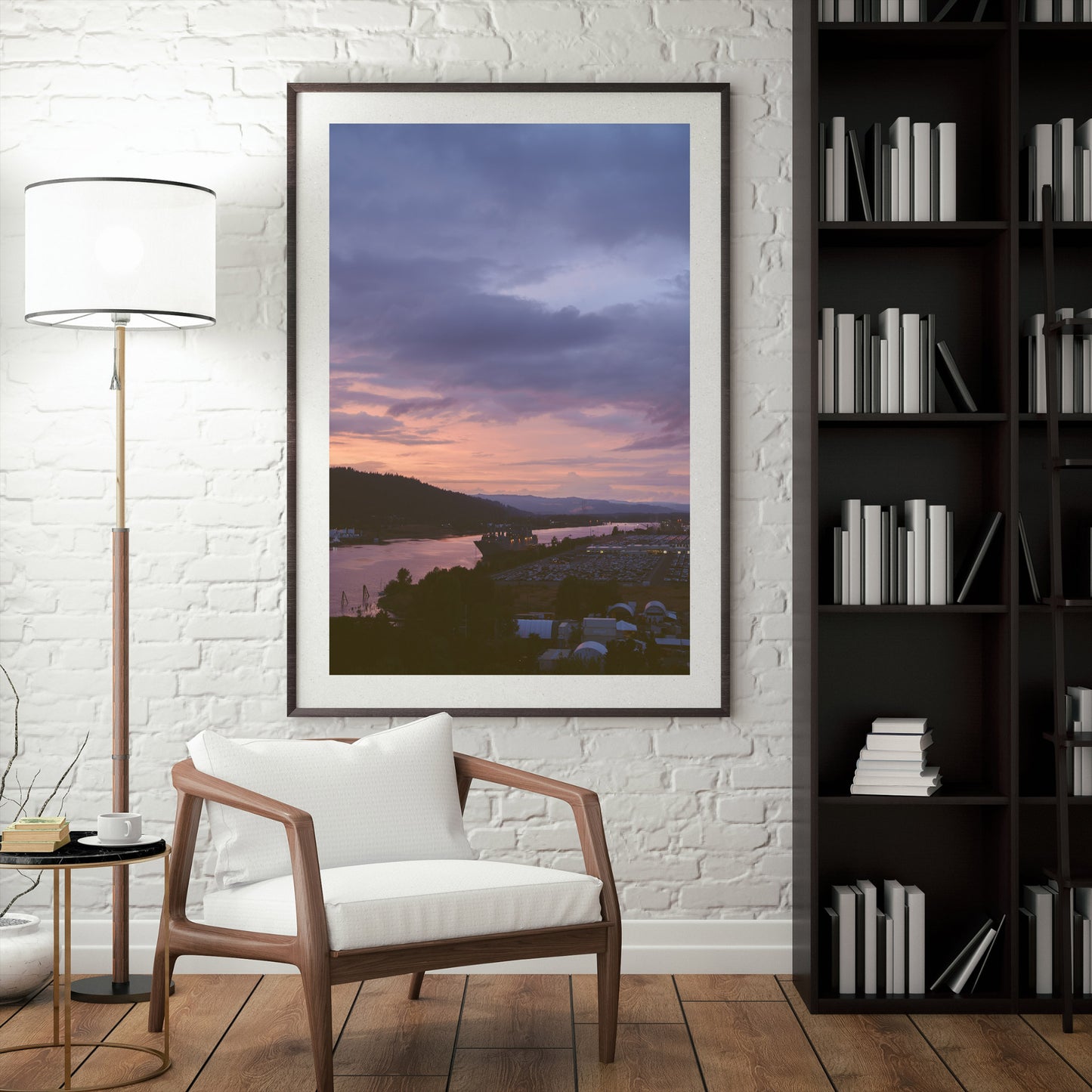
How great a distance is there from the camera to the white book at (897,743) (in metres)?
2.95

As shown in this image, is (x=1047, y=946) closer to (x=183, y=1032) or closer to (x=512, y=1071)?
(x=512, y=1071)

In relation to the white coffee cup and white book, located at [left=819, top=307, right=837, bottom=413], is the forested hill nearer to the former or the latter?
white book, located at [left=819, top=307, right=837, bottom=413]

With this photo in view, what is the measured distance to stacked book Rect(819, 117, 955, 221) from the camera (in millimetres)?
2967

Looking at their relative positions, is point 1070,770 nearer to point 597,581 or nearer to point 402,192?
point 597,581

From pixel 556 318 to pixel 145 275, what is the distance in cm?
107

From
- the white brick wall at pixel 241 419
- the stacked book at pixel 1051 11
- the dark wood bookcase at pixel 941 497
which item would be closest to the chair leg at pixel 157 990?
the white brick wall at pixel 241 419

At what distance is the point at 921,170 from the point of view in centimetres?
297

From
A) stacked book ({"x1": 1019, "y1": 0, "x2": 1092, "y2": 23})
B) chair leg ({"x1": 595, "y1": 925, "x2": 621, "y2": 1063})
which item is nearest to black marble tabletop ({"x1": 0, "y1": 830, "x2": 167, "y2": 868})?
chair leg ({"x1": 595, "y1": 925, "x2": 621, "y2": 1063})

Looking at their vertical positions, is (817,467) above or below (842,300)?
below

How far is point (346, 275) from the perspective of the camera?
3.23m

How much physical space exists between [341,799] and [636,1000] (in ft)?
3.14

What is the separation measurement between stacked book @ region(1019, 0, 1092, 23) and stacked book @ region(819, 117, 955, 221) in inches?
15.7

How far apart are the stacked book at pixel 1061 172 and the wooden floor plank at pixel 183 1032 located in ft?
9.16

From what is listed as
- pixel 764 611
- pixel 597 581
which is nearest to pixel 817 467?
pixel 764 611
